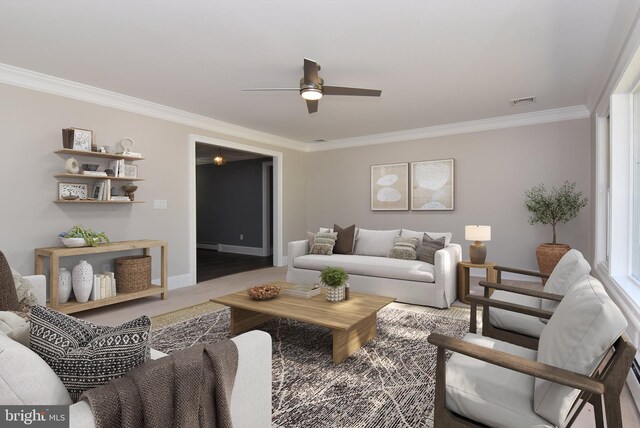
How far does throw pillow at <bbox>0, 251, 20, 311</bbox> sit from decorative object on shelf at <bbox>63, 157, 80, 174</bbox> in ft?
6.42

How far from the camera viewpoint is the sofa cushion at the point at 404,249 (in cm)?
442

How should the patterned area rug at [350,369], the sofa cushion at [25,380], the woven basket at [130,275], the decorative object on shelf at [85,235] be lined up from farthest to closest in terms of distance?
the woven basket at [130,275], the decorative object on shelf at [85,235], the patterned area rug at [350,369], the sofa cushion at [25,380]

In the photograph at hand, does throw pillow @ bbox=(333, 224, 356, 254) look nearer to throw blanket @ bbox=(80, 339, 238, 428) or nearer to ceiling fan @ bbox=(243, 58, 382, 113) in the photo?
ceiling fan @ bbox=(243, 58, 382, 113)

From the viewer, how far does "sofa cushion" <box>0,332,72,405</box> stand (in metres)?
0.90

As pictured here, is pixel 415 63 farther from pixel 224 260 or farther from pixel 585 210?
pixel 224 260

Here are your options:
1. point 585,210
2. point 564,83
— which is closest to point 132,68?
point 564,83

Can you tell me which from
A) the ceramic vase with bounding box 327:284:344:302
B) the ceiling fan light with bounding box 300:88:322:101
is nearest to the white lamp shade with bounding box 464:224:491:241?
the ceramic vase with bounding box 327:284:344:302

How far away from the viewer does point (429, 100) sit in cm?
449

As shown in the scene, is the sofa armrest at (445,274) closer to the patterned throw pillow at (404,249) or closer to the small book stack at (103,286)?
the patterned throw pillow at (404,249)

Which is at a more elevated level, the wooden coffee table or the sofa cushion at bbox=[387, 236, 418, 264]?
the sofa cushion at bbox=[387, 236, 418, 264]

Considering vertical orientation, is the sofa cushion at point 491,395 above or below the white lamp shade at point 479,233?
below

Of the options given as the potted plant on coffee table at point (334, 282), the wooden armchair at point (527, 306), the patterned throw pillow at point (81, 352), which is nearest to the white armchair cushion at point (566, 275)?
the wooden armchair at point (527, 306)

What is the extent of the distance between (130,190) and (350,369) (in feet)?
11.7

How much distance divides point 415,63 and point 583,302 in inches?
108
